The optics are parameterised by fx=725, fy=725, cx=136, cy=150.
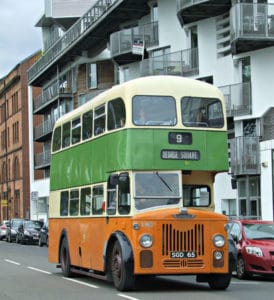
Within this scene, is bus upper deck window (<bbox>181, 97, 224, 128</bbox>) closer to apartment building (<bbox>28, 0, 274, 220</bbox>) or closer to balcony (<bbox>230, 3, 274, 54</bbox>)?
apartment building (<bbox>28, 0, 274, 220</bbox>)

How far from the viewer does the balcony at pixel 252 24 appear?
30.6 meters

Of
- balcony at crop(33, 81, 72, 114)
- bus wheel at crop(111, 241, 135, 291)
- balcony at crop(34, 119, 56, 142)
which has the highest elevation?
balcony at crop(33, 81, 72, 114)

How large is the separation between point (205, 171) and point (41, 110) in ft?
184

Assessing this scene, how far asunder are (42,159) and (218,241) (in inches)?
2128

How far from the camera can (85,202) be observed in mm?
16672

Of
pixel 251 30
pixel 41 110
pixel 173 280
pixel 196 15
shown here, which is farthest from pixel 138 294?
pixel 41 110

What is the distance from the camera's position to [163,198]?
1416 centimetres

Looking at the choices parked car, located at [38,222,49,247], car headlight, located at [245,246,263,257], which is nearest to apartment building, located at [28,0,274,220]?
parked car, located at [38,222,49,247]

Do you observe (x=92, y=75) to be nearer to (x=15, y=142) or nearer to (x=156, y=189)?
Result: (x=15, y=142)

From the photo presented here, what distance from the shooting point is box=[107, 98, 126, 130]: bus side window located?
569 inches

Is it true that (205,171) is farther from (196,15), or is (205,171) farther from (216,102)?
(196,15)

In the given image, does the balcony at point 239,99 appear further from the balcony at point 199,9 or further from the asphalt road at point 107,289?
the asphalt road at point 107,289

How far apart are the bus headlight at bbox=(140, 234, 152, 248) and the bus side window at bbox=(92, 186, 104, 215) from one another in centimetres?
188

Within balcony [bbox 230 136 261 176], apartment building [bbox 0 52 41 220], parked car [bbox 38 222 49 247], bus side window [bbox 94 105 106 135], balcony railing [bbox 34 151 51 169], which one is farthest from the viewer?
apartment building [bbox 0 52 41 220]
